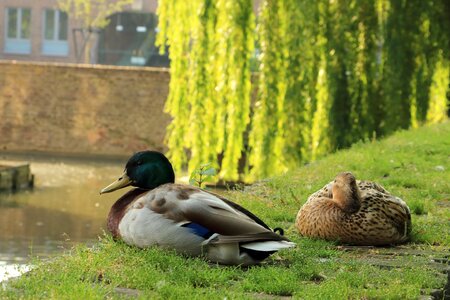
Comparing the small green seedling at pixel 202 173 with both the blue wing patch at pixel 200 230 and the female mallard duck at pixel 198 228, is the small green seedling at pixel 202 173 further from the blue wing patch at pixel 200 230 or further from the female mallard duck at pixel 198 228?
the blue wing patch at pixel 200 230

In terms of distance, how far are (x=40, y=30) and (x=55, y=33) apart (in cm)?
79

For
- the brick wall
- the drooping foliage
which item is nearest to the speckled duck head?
the drooping foliage

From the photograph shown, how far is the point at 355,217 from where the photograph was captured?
556 cm

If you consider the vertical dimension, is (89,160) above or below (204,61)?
below

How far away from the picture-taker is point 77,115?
2855 cm

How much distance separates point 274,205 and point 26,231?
304 inches

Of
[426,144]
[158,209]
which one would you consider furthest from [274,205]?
[426,144]

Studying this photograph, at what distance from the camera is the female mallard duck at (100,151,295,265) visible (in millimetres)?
4773

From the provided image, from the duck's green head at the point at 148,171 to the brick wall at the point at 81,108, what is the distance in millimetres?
22657

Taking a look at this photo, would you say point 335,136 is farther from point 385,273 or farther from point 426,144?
point 385,273

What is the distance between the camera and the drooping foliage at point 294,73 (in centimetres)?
1388

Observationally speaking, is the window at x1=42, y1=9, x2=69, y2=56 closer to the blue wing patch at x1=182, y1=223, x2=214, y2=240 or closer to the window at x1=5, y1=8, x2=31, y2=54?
the window at x1=5, y1=8, x2=31, y2=54

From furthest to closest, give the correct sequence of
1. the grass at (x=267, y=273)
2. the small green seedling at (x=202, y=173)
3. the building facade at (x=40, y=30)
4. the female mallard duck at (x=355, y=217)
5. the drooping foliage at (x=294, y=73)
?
the building facade at (x=40, y=30) < the drooping foliage at (x=294, y=73) < the small green seedling at (x=202, y=173) < the female mallard duck at (x=355, y=217) < the grass at (x=267, y=273)

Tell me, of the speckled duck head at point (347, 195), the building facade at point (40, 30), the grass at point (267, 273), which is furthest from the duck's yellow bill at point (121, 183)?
the building facade at point (40, 30)
